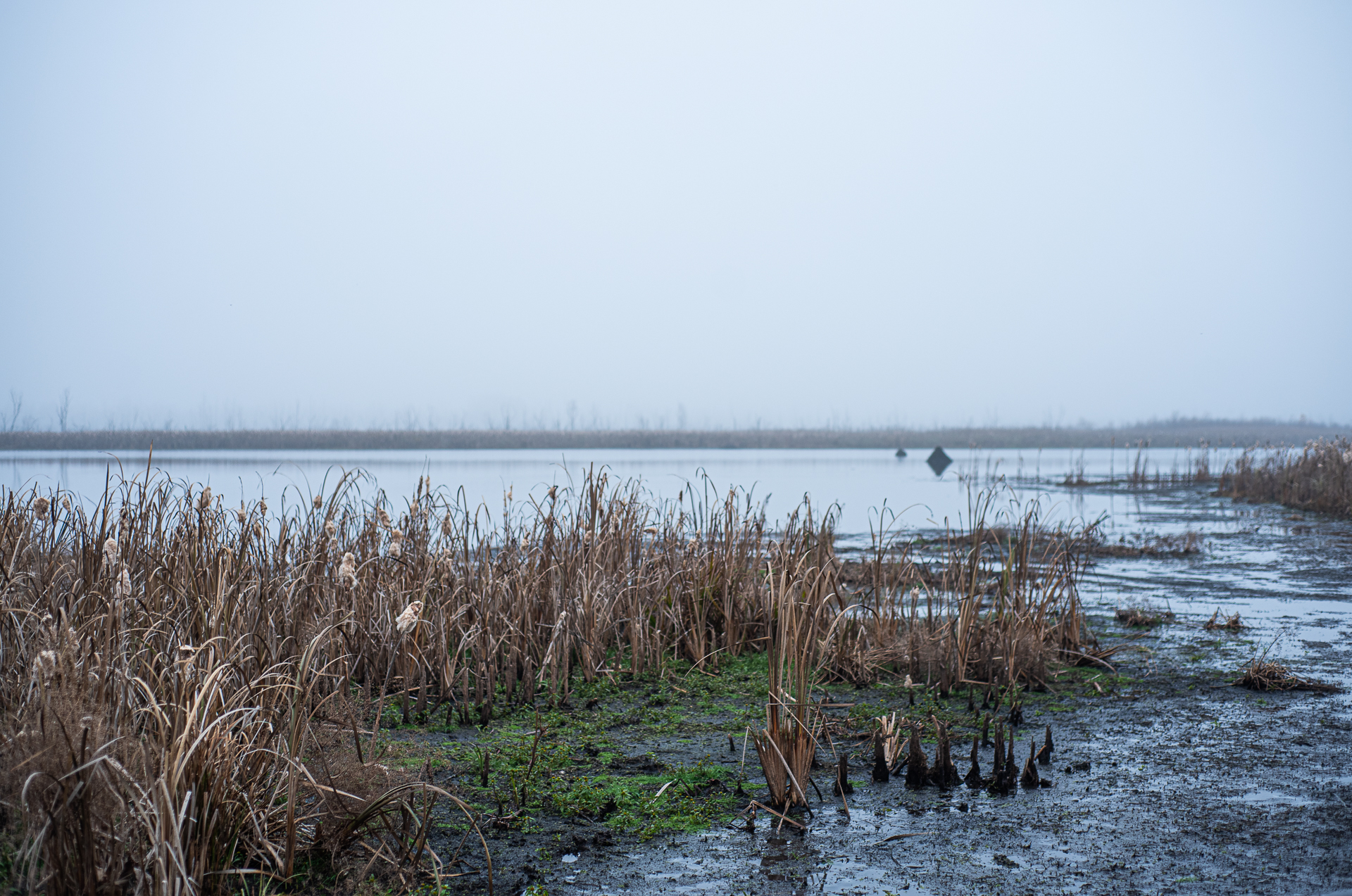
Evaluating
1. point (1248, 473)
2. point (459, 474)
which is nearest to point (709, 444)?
point (459, 474)

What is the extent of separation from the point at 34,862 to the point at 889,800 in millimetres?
2846

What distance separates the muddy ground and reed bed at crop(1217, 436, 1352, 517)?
13.6 m

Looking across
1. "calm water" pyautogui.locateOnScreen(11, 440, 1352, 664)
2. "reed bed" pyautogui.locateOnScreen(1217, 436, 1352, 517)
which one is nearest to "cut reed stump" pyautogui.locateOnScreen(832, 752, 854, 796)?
"calm water" pyautogui.locateOnScreen(11, 440, 1352, 664)

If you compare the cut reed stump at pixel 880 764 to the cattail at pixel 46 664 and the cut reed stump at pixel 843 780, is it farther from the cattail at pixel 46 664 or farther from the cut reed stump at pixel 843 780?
the cattail at pixel 46 664

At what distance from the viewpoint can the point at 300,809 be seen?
3.07 metres

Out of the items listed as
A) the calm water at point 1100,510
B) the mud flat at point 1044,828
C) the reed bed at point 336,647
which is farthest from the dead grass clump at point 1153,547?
the mud flat at point 1044,828

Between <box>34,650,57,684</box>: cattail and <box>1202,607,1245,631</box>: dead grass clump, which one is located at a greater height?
<box>34,650,57,684</box>: cattail

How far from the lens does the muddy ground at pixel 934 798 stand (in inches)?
121

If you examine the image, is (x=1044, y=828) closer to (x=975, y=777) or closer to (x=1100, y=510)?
(x=975, y=777)

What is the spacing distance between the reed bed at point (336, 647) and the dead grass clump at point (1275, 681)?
0.91 metres

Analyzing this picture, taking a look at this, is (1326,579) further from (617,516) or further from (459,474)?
(459,474)

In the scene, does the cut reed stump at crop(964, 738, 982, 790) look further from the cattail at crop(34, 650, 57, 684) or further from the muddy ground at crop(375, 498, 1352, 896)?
the cattail at crop(34, 650, 57, 684)

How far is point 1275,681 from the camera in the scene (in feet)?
17.9

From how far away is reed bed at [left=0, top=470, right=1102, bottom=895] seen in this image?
7.84ft
